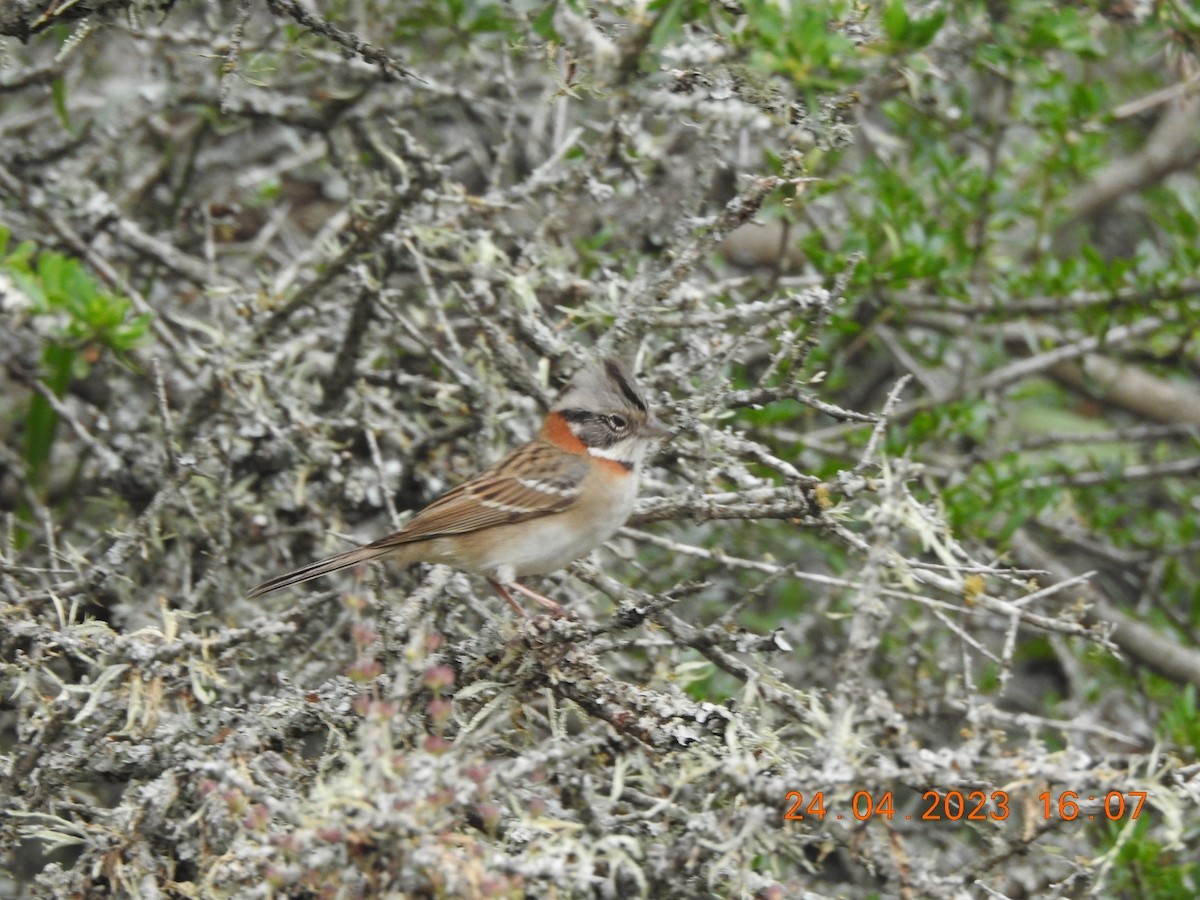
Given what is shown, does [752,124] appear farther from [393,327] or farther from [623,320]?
[393,327]

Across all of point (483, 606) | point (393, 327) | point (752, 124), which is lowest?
point (483, 606)

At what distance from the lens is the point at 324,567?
12.9 feet

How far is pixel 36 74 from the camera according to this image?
15.4 ft

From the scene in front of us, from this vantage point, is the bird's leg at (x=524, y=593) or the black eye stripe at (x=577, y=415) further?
the black eye stripe at (x=577, y=415)

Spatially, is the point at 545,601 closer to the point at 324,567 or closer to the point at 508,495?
the point at 508,495

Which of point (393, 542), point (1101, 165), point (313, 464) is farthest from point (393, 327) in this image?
point (1101, 165)

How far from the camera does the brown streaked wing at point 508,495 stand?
13.4 ft

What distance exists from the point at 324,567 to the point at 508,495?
64cm

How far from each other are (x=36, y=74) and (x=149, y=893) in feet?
10.1
